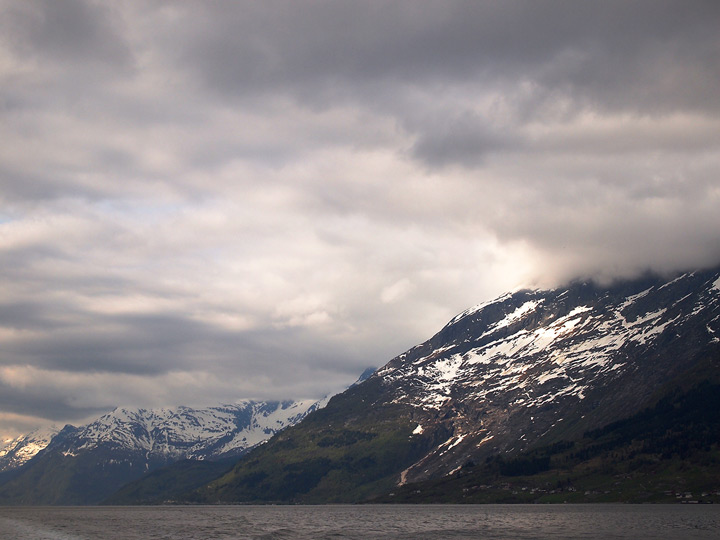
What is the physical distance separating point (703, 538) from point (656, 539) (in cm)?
1281

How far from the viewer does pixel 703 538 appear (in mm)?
196875

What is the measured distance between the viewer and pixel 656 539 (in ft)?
644
